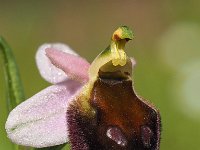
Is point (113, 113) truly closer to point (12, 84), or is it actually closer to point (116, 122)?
point (116, 122)

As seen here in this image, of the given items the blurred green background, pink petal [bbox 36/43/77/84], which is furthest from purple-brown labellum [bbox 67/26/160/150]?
the blurred green background

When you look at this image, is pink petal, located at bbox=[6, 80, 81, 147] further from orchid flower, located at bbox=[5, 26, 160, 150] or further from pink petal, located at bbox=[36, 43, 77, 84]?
pink petal, located at bbox=[36, 43, 77, 84]

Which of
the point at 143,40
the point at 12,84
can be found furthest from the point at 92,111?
the point at 143,40

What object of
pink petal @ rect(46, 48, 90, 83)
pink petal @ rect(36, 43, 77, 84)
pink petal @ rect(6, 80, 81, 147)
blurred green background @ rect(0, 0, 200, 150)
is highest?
pink petal @ rect(46, 48, 90, 83)

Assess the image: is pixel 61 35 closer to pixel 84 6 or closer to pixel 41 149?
pixel 84 6

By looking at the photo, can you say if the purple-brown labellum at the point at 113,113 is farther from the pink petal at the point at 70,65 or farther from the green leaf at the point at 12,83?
the green leaf at the point at 12,83

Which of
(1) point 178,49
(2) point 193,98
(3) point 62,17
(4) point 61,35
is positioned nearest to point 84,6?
(3) point 62,17
